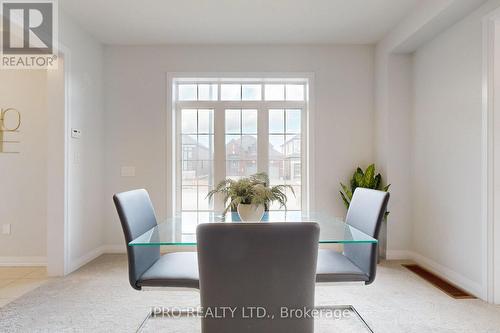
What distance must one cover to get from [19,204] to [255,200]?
300cm

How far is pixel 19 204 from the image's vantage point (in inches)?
139

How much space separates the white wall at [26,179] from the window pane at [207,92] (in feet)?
5.78

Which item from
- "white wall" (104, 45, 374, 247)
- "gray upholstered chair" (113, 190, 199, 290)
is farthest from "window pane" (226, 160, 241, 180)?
"gray upholstered chair" (113, 190, 199, 290)

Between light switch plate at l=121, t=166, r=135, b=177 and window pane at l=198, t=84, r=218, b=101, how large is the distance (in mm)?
1230

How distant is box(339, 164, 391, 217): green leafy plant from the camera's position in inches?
141

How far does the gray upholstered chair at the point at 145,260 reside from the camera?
178 cm

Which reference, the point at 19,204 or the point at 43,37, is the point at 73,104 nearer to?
the point at 43,37

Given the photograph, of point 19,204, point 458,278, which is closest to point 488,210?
point 458,278

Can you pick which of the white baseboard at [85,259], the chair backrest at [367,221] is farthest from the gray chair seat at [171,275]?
the white baseboard at [85,259]

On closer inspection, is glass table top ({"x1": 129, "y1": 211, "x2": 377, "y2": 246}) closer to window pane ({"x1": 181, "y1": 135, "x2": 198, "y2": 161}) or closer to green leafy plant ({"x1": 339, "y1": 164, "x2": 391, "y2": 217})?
green leafy plant ({"x1": 339, "y1": 164, "x2": 391, "y2": 217})

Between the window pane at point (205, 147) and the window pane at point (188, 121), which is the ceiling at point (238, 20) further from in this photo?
the window pane at point (205, 147)

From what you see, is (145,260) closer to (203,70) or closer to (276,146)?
(276,146)

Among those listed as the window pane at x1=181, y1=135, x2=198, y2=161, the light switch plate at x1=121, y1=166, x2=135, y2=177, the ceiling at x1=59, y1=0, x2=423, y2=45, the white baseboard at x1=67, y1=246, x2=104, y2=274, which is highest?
the ceiling at x1=59, y1=0, x2=423, y2=45

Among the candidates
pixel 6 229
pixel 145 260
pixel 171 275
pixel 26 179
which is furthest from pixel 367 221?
pixel 6 229
